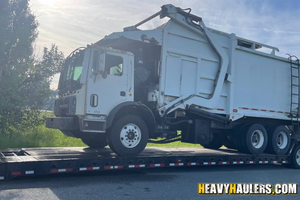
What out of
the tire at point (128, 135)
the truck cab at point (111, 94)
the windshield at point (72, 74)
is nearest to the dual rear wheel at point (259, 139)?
the truck cab at point (111, 94)

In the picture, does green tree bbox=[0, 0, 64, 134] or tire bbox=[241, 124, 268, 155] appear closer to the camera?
tire bbox=[241, 124, 268, 155]

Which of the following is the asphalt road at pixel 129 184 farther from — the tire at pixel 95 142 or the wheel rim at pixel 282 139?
the wheel rim at pixel 282 139

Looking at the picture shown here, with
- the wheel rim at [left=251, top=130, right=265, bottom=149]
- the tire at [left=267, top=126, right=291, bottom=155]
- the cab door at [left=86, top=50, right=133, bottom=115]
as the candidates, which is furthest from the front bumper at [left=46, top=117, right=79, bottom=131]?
the tire at [left=267, top=126, right=291, bottom=155]

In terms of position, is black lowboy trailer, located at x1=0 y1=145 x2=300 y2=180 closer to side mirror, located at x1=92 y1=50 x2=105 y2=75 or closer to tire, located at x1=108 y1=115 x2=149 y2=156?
tire, located at x1=108 y1=115 x2=149 y2=156

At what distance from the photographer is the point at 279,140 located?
10.6 meters

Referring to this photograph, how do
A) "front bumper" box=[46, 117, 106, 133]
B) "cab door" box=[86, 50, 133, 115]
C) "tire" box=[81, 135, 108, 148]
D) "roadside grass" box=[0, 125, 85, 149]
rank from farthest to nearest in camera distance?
"roadside grass" box=[0, 125, 85, 149], "tire" box=[81, 135, 108, 148], "cab door" box=[86, 50, 133, 115], "front bumper" box=[46, 117, 106, 133]

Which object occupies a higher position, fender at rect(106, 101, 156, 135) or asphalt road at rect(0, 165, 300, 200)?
fender at rect(106, 101, 156, 135)

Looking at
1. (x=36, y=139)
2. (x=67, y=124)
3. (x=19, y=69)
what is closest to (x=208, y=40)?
(x=67, y=124)

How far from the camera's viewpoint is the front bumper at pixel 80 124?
23.0 feet

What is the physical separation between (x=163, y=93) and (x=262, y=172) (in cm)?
384

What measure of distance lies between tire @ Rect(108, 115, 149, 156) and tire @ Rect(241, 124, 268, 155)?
145 inches

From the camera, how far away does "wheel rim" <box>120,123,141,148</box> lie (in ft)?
24.1

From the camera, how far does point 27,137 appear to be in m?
12.6

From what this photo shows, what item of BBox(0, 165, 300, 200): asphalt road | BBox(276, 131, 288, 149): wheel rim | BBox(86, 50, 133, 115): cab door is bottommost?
BBox(0, 165, 300, 200): asphalt road
